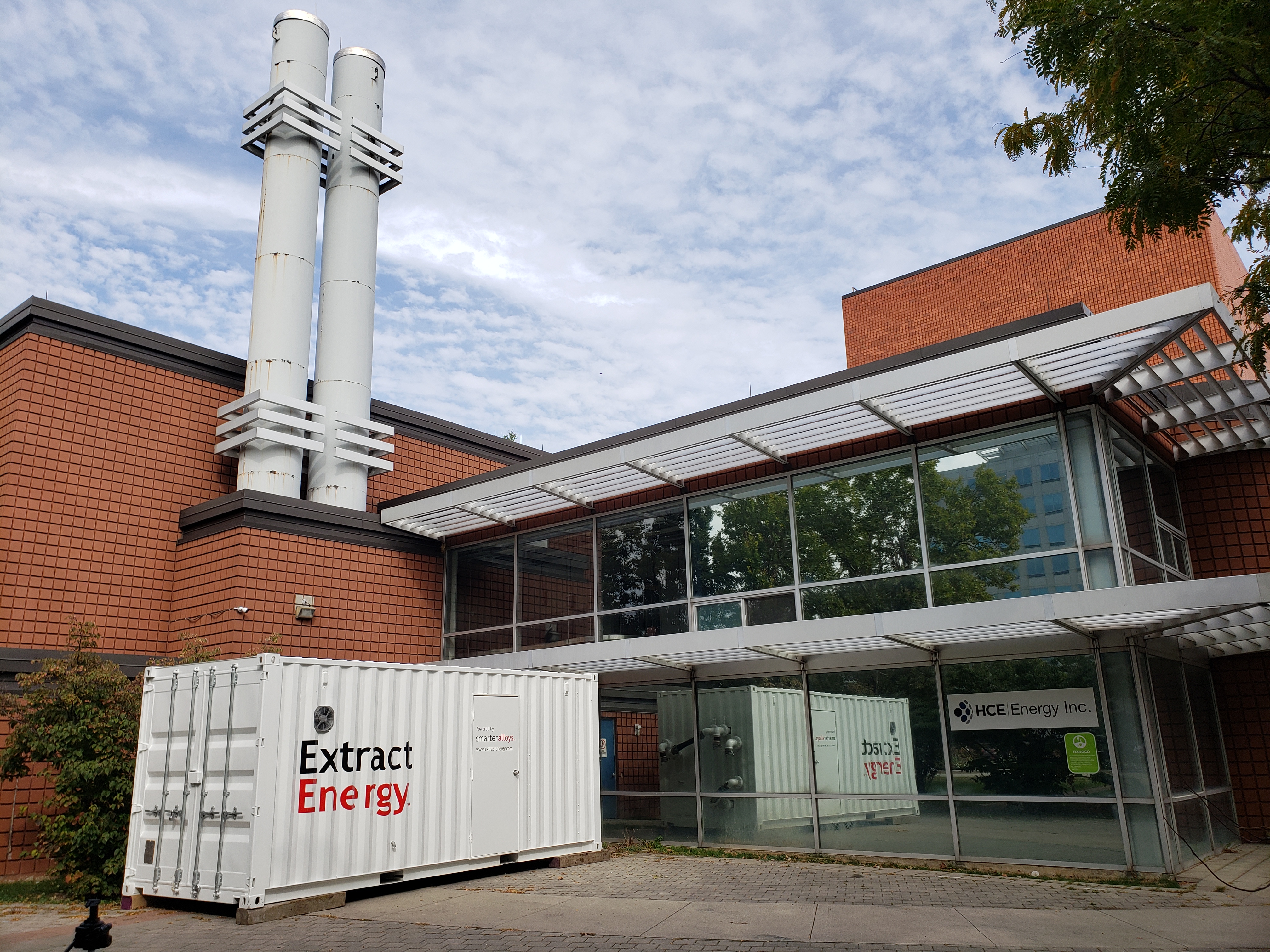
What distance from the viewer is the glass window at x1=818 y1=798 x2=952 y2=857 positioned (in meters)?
11.2

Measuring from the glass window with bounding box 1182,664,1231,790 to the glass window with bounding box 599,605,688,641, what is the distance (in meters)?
6.50

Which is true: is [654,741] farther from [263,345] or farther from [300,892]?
[263,345]

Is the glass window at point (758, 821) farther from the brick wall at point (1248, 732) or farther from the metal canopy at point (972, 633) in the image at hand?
the brick wall at point (1248, 732)

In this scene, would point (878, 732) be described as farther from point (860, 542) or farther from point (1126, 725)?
point (1126, 725)

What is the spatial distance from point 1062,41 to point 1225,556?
10013 millimetres

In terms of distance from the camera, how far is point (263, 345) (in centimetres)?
1628

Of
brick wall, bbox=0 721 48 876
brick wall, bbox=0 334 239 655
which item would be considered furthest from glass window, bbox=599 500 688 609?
brick wall, bbox=0 721 48 876

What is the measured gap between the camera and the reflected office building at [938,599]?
1016 cm

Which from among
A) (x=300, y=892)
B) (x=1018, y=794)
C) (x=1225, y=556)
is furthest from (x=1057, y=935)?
(x=1225, y=556)

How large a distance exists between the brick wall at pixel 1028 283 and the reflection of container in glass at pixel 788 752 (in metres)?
9.96

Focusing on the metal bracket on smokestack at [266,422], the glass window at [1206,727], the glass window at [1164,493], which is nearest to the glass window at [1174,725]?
→ the glass window at [1206,727]

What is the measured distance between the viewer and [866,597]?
1209 cm

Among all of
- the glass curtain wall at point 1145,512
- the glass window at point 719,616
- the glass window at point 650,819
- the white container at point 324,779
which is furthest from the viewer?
the glass window at point 650,819

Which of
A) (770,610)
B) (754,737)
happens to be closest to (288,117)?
(770,610)
